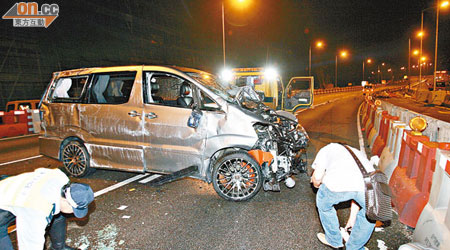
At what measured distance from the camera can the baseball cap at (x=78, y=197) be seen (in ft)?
7.39

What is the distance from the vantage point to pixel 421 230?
288cm

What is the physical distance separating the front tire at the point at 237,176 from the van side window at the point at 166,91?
1107 millimetres

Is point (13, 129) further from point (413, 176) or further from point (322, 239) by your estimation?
point (413, 176)

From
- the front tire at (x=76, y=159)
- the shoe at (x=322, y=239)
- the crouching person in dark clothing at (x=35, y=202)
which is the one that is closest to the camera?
the crouching person in dark clothing at (x=35, y=202)

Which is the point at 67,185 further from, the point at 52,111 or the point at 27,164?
the point at 27,164

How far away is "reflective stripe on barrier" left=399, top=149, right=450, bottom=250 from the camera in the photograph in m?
2.47

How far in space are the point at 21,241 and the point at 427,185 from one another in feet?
13.1

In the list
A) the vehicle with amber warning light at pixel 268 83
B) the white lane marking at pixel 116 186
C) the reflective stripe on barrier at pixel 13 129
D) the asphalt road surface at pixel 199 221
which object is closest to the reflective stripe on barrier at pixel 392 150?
the asphalt road surface at pixel 199 221

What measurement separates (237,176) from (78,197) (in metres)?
2.48

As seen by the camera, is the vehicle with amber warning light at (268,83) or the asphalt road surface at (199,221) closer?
the asphalt road surface at (199,221)

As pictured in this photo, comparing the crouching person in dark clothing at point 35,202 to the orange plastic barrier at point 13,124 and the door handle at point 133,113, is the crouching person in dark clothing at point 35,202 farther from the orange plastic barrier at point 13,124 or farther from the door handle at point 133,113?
the orange plastic barrier at point 13,124

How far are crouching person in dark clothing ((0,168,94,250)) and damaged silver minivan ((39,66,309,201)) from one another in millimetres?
2169

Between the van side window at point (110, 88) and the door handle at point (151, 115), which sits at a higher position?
the van side window at point (110, 88)

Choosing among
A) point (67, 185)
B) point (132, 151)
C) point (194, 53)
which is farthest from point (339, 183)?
point (194, 53)
